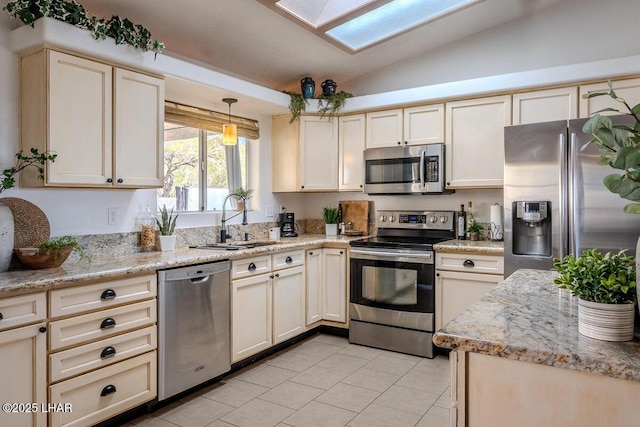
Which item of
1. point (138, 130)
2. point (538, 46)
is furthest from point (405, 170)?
point (138, 130)

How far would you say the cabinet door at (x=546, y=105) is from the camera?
3328mm

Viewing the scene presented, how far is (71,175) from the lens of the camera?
97.3 inches

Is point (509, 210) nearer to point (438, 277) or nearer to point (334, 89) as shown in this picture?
point (438, 277)

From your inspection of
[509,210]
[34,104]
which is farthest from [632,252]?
[34,104]

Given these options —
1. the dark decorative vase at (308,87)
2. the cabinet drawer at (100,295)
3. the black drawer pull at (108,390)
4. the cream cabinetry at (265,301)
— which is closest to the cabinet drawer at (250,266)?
the cream cabinetry at (265,301)

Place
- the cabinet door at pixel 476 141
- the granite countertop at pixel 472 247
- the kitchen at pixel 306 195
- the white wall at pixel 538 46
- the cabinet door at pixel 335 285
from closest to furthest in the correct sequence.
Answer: the kitchen at pixel 306 195
the granite countertop at pixel 472 247
the white wall at pixel 538 46
the cabinet door at pixel 476 141
the cabinet door at pixel 335 285

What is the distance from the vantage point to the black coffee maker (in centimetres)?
438

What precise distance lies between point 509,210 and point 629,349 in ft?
7.31

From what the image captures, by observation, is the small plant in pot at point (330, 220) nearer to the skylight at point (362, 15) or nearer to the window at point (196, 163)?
the window at point (196, 163)

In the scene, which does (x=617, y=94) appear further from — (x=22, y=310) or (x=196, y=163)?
(x=22, y=310)

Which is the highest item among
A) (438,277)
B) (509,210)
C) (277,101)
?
(277,101)

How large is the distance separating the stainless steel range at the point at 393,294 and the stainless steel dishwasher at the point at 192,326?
1.29m

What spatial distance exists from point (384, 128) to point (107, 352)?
2992mm

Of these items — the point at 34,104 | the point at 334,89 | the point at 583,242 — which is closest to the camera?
the point at 34,104
